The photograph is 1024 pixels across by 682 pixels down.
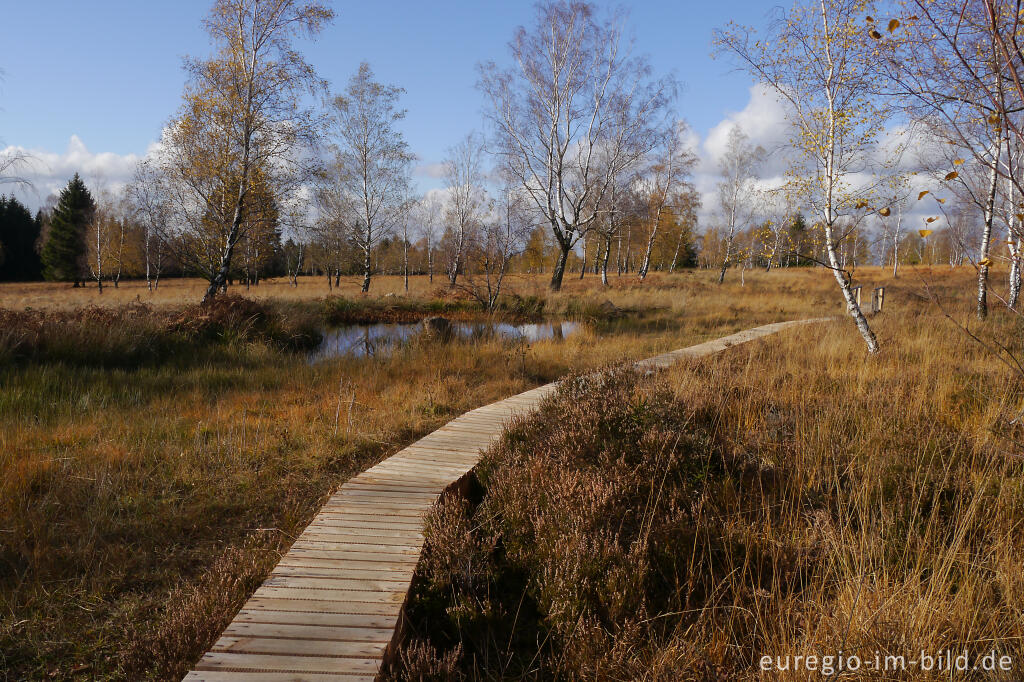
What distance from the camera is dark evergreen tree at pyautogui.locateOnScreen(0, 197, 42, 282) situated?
47.5 m

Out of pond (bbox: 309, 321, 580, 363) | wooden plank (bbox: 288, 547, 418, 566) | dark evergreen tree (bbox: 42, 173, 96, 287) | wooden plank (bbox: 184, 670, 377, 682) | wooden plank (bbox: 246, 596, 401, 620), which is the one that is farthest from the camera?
dark evergreen tree (bbox: 42, 173, 96, 287)

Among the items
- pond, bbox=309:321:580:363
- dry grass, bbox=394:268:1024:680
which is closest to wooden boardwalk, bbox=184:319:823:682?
dry grass, bbox=394:268:1024:680

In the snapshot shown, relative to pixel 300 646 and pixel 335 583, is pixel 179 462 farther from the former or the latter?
pixel 300 646

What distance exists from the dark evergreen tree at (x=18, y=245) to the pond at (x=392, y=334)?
4721 centimetres

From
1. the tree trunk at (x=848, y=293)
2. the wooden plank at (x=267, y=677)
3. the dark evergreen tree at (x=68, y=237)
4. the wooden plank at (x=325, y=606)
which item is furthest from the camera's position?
the dark evergreen tree at (x=68, y=237)

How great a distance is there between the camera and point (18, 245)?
48.0 meters

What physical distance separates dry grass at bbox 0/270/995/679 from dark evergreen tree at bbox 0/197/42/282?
50932 millimetres

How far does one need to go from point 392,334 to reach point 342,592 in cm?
1325

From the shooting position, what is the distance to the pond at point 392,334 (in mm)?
12602

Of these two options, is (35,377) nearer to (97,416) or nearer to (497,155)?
(97,416)

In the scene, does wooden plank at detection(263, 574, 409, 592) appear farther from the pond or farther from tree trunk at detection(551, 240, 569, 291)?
tree trunk at detection(551, 240, 569, 291)

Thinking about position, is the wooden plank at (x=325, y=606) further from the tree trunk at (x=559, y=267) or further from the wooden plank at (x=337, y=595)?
the tree trunk at (x=559, y=267)

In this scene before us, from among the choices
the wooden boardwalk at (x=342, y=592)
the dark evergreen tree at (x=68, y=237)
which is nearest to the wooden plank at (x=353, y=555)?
the wooden boardwalk at (x=342, y=592)

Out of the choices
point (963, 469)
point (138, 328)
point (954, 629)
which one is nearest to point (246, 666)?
point (954, 629)
